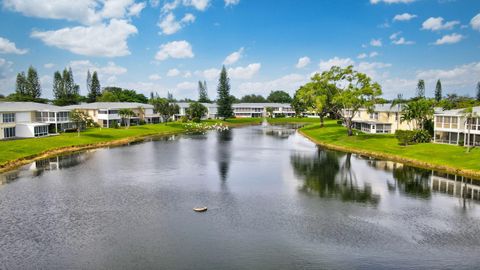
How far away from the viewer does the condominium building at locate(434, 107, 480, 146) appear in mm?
54625

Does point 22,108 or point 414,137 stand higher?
point 22,108

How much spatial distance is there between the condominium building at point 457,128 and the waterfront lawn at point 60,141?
206ft

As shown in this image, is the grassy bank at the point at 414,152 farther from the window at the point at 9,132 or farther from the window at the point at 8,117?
the window at the point at 8,117

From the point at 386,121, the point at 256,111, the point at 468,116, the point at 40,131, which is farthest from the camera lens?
the point at 256,111

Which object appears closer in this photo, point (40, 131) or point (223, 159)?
point (223, 159)

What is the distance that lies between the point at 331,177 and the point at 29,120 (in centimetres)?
6155

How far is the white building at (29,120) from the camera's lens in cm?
6938

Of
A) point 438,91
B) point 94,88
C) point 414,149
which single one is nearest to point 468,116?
point 414,149

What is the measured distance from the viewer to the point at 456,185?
39719 millimetres

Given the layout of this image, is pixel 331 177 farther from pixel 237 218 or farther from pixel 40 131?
pixel 40 131

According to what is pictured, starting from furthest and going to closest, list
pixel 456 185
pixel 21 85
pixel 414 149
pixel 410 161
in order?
pixel 21 85 → pixel 414 149 → pixel 410 161 → pixel 456 185

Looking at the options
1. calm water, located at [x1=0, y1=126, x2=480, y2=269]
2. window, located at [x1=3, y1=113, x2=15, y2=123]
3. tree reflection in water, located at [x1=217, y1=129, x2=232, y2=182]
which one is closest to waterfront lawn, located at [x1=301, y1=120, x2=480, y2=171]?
calm water, located at [x1=0, y1=126, x2=480, y2=269]

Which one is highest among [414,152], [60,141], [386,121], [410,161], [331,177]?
[386,121]

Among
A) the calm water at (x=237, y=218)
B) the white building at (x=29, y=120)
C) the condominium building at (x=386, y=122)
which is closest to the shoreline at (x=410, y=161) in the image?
the calm water at (x=237, y=218)
